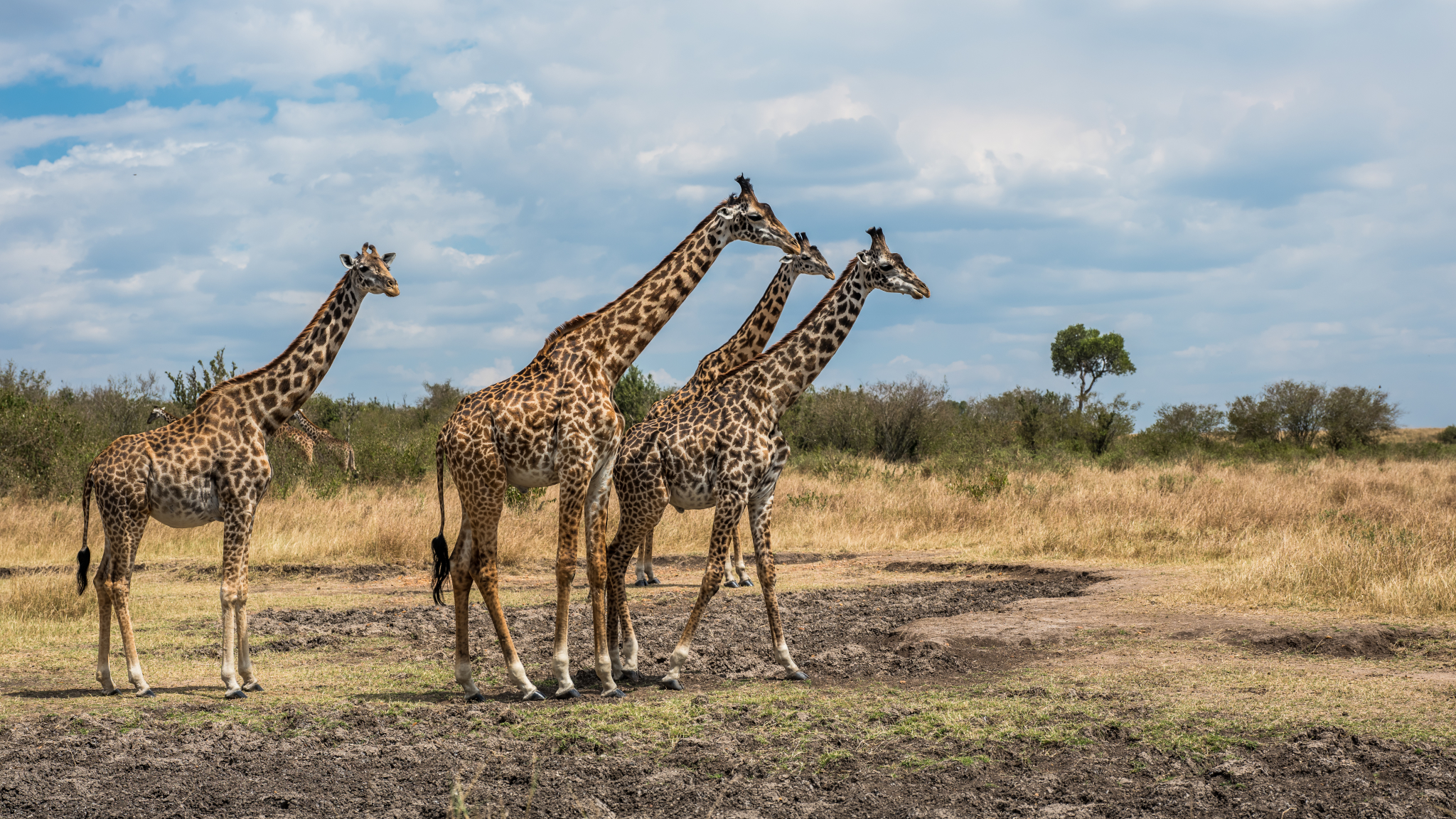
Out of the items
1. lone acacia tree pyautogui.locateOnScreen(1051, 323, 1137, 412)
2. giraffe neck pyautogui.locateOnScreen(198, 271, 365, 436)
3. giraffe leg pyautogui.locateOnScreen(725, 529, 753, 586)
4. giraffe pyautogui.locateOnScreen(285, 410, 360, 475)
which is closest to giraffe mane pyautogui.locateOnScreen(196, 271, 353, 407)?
giraffe neck pyautogui.locateOnScreen(198, 271, 365, 436)

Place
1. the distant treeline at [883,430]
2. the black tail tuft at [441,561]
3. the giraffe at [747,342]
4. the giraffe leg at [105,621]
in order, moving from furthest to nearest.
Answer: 1. the distant treeline at [883,430]
2. the giraffe at [747,342]
3. the black tail tuft at [441,561]
4. the giraffe leg at [105,621]

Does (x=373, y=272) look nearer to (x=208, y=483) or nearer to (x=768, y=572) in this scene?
(x=208, y=483)

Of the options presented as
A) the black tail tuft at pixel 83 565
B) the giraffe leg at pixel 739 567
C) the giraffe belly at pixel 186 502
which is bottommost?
the giraffe leg at pixel 739 567

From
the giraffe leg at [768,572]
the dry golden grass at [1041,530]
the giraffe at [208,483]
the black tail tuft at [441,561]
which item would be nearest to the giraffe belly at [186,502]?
the giraffe at [208,483]

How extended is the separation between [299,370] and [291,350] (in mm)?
155

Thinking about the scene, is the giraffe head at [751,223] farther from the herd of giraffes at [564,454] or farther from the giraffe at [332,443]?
the giraffe at [332,443]

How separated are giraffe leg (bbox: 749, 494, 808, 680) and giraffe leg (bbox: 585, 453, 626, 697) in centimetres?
111

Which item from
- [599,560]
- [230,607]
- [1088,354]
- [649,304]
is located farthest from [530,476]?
[1088,354]

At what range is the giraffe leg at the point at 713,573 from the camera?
7133 mm

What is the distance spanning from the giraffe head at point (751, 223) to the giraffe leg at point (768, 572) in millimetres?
1812

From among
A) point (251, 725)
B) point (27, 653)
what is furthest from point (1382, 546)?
point (27, 653)

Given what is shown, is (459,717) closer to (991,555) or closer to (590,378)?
(590,378)

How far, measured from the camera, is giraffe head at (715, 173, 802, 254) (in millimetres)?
7395

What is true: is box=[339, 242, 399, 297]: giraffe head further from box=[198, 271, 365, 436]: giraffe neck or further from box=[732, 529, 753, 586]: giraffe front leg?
box=[732, 529, 753, 586]: giraffe front leg
